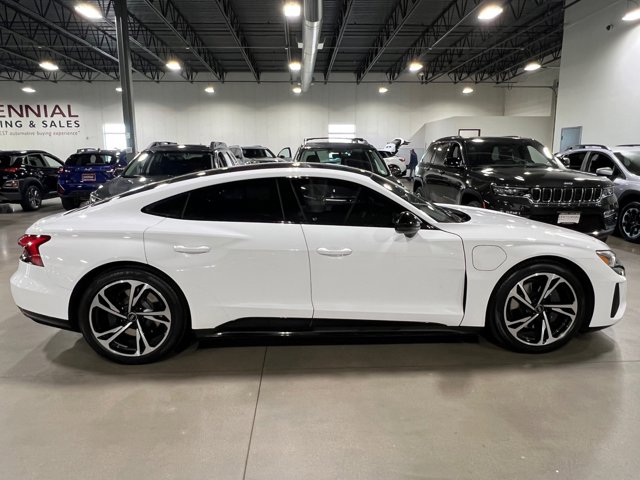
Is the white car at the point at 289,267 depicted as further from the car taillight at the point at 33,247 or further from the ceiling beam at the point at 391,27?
the ceiling beam at the point at 391,27

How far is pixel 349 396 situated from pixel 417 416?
0.44m

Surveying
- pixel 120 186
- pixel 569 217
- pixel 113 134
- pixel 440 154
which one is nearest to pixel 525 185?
pixel 569 217

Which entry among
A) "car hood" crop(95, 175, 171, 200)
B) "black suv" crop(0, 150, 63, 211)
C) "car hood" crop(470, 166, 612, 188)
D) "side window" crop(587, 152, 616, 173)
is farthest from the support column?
"side window" crop(587, 152, 616, 173)

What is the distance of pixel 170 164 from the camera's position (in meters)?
7.11

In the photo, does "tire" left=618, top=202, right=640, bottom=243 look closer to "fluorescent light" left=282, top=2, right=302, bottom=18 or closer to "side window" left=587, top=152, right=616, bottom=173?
"side window" left=587, top=152, right=616, bottom=173

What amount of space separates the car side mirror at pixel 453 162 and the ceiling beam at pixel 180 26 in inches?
391

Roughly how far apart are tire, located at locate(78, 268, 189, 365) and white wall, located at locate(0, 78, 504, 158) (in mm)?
24556

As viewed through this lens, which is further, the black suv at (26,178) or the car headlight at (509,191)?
the black suv at (26,178)

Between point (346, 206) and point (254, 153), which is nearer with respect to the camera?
point (346, 206)

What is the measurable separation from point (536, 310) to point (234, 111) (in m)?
25.8

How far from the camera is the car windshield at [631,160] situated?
7684 mm

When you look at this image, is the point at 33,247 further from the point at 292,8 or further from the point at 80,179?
the point at 80,179

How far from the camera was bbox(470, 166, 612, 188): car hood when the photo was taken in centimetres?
575

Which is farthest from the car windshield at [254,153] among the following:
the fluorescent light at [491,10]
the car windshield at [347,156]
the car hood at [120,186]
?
the car hood at [120,186]
